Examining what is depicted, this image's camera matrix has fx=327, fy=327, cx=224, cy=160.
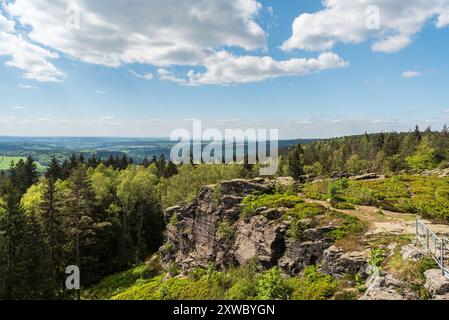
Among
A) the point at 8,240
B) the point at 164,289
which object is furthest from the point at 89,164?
the point at 164,289

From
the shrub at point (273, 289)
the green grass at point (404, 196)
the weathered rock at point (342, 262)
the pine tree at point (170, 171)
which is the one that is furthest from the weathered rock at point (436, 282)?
the pine tree at point (170, 171)

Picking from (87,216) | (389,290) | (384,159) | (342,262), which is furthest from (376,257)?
(384,159)

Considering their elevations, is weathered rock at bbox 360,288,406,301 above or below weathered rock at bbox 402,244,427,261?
below

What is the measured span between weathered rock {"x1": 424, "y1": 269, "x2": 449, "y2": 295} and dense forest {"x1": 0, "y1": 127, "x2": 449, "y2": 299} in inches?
1282

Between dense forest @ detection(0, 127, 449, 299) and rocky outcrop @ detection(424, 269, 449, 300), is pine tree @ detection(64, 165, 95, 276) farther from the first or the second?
rocky outcrop @ detection(424, 269, 449, 300)

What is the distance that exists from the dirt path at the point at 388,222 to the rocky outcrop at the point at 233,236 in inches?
128

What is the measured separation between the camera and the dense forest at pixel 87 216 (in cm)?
3203

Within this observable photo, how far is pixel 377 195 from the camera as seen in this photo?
31.4m

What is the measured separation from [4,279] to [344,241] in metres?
29.6

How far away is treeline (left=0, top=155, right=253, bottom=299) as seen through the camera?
3189 centimetres

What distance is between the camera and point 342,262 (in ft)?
57.6

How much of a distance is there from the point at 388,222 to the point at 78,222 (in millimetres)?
33348

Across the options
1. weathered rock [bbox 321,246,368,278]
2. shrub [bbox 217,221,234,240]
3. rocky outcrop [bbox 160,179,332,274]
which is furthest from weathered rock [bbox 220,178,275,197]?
weathered rock [bbox 321,246,368,278]

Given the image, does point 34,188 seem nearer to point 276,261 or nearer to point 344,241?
point 276,261
